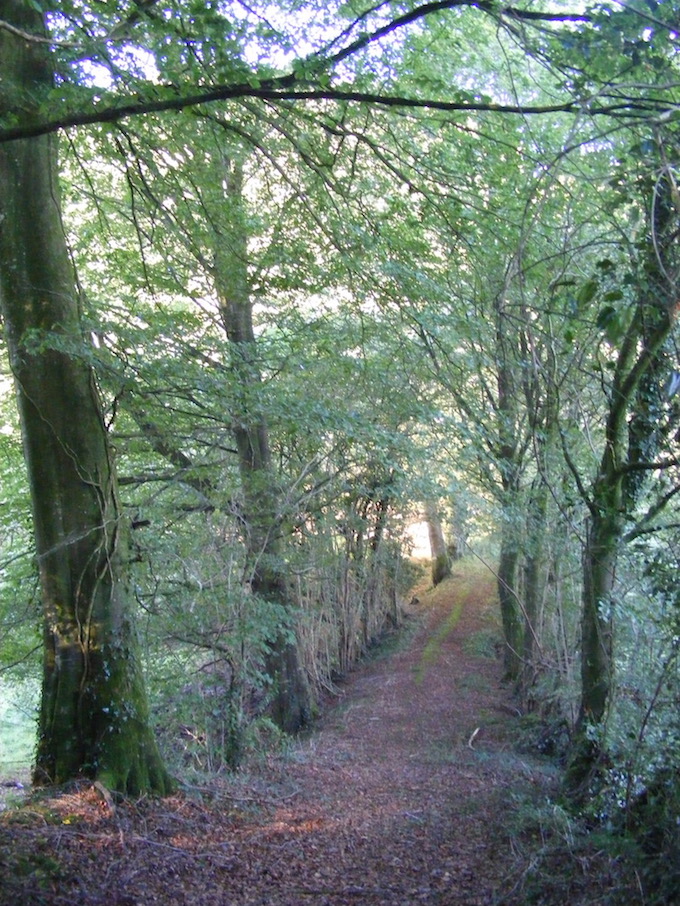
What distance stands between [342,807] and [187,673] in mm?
2205

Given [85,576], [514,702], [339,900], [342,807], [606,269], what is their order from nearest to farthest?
[606,269]
[339,900]
[85,576]
[342,807]
[514,702]

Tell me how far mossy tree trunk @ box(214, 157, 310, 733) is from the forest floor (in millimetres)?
2003

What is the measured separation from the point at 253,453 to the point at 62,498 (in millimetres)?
5636

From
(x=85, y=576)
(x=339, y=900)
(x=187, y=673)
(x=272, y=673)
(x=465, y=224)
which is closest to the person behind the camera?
(x=339, y=900)

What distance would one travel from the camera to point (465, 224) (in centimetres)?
708

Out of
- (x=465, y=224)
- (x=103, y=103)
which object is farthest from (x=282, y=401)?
(x=103, y=103)

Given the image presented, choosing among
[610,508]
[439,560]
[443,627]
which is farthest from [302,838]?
[439,560]

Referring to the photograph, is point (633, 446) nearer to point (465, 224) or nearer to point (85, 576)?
point (465, 224)

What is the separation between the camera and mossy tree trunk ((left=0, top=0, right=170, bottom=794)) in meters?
5.79

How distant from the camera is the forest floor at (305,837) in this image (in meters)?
4.70

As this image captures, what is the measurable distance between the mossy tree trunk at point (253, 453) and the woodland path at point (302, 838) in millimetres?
2052

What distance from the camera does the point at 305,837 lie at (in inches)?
248

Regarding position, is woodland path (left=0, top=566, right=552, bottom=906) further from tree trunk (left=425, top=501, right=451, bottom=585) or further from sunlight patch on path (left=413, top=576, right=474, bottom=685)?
tree trunk (left=425, top=501, right=451, bottom=585)

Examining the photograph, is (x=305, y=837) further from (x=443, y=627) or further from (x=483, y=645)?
(x=443, y=627)
